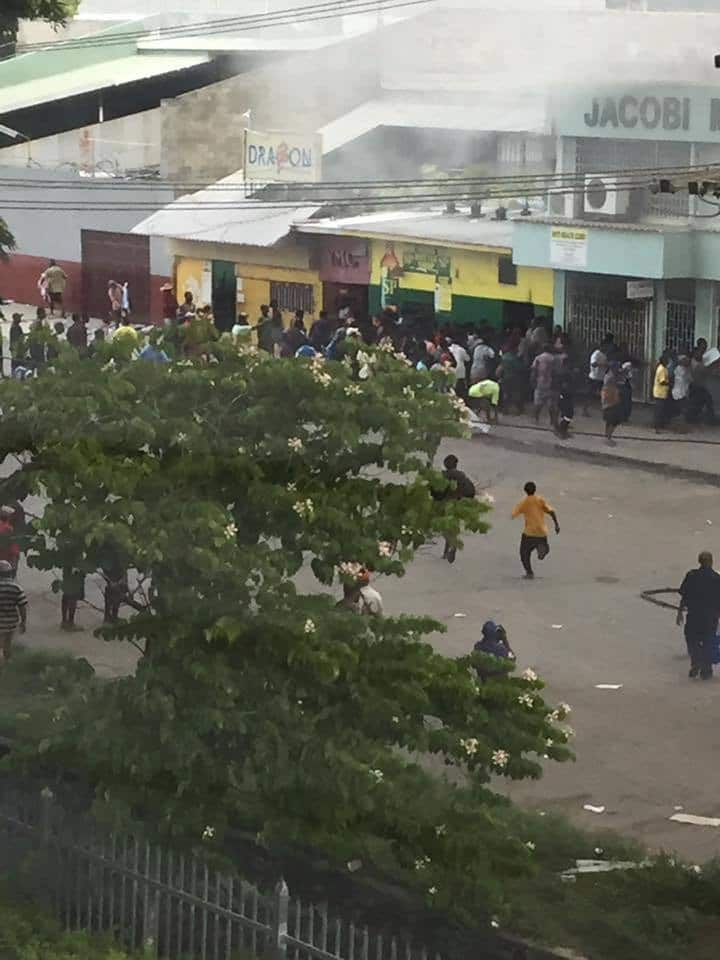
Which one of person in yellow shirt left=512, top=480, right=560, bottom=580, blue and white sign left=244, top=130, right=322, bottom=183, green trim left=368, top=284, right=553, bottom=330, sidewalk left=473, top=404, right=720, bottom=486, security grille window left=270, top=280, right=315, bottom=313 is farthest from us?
security grille window left=270, top=280, right=315, bottom=313

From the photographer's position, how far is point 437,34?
1878 centimetres

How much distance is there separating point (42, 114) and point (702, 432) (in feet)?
30.7

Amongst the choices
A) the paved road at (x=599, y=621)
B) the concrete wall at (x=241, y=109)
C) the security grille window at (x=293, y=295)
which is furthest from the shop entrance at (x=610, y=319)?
the concrete wall at (x=241, y=109)

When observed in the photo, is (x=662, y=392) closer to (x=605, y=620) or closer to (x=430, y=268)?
(x=430, y=268)

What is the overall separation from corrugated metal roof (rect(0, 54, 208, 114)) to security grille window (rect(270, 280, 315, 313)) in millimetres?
2689

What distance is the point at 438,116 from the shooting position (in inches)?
840

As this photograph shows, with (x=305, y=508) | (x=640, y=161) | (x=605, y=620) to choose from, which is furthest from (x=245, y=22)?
(x=305, y=508)

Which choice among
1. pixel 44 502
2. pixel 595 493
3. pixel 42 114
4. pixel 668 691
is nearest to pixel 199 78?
pixel 42 114

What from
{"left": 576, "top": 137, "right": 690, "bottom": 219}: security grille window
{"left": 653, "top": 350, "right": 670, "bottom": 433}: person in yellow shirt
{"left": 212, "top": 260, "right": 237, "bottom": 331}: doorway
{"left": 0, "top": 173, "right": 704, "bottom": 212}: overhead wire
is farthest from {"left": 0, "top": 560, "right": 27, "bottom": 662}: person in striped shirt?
{"left": 212, "top": 260, "right": 237, "bottom": 331}: doorway

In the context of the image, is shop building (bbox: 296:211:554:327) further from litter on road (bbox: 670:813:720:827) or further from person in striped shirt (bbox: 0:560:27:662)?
litter on road (bbox: 670:813:720:827)

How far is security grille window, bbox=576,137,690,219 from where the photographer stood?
707 inches

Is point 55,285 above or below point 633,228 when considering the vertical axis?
below

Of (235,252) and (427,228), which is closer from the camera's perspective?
(427,228)

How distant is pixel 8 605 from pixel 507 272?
Result: 10204 mm
